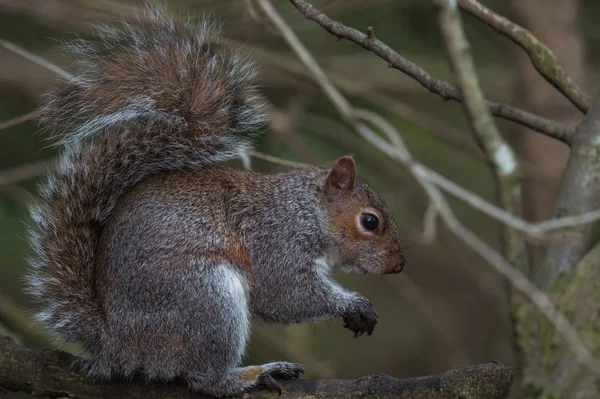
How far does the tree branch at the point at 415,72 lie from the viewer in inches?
102

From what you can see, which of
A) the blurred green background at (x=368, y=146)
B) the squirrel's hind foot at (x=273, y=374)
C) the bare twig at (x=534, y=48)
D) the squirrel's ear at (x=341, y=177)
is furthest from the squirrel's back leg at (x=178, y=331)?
the bare twig at (x=534, y=48)

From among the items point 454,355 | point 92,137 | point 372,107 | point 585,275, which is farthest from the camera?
point 372,107

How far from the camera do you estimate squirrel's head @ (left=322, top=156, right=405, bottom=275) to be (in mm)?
3172

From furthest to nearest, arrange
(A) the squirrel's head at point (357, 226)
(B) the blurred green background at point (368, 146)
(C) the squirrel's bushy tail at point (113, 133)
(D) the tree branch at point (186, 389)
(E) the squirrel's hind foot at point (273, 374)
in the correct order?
(B) the blurred green background at point (368, 146)
(A) the squirrel's head at point (357, 226)
(C) the squirrel's bushy tail at point (113, 133)
(E) the squirrel's hind foot at point (273, 374)
(D) the tree branch at point (186, 389)

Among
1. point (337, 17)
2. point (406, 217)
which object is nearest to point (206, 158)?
point (337, 17)

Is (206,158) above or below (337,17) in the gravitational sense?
below

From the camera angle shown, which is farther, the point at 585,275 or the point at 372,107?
the point at 372,107

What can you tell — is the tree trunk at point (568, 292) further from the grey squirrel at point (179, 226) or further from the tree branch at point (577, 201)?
the grey squirrel at point (179, 226)

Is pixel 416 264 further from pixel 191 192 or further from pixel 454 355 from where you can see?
pixel 191 192

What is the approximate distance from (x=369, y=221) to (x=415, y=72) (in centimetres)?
73

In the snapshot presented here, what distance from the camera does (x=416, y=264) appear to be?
5672 mm

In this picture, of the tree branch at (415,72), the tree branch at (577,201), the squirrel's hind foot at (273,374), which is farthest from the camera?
the squirrel's hind foot at (273,374)

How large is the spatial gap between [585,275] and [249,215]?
1.49 metres

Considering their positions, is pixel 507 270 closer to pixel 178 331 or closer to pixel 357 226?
pixel 178 331
